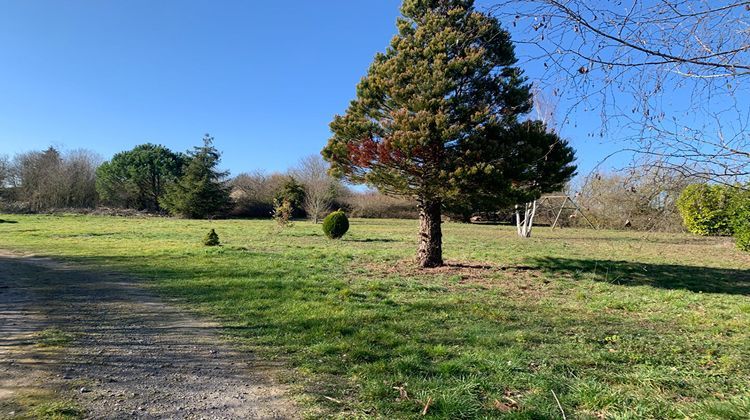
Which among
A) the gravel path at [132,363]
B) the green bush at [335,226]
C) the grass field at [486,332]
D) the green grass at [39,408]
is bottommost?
the gravel path at [132,363]

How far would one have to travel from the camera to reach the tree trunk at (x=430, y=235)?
1052 centimetres

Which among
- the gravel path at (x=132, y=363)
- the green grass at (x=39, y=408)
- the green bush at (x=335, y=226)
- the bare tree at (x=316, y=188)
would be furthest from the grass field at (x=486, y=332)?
the bare tree at (x=316, y=188)

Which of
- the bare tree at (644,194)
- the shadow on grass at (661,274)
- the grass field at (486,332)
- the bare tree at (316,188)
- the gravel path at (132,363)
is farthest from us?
the bare tree at (316,188)

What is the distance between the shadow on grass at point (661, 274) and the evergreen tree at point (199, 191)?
34831 millimetres

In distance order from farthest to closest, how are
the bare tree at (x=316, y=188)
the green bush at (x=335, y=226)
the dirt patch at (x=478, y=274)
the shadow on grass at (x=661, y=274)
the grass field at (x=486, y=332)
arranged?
the bare tree at (x=316, y=188), the green bush at (x=335, y=226), the shadow on grass at (x=661, y=274), the dirt patch at (x=478, y=274), the grass field at (x=486, y=332)

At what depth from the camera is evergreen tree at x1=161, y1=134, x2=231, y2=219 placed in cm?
3994

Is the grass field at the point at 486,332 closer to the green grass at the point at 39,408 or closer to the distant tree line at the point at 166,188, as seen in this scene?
the green grass at the point at 39,408

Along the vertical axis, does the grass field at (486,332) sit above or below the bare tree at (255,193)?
below

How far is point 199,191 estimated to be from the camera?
39.9 meters

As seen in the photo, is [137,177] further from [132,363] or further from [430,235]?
[132,363]

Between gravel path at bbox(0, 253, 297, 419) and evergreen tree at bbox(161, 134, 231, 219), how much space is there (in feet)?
115

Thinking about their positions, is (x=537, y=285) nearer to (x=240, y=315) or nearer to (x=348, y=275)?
(x=348, y=275)

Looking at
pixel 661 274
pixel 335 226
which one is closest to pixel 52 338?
pixel 661 274

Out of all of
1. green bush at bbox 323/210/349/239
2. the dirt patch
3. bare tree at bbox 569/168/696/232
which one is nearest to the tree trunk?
the dirt patch
